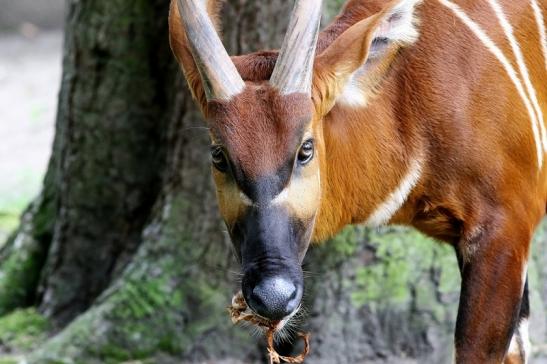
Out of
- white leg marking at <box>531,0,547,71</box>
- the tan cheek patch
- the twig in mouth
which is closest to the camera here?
the tan cheek patch

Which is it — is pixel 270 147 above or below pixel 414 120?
above

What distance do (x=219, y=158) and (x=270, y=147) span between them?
0.27m

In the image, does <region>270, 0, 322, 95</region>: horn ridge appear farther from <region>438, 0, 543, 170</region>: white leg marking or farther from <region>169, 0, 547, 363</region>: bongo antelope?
<region>438, 0, 543, 170</region>: white leg marking

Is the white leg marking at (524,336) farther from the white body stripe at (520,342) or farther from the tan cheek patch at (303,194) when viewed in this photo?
the tan cheek patch at (303,194)


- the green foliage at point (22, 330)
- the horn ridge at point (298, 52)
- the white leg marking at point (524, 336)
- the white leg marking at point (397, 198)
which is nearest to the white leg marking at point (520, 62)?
the white leg marking at point (397, 198)

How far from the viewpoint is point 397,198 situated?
17.1 ft

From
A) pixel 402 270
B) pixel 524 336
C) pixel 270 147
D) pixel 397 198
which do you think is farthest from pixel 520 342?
pixel 270 147

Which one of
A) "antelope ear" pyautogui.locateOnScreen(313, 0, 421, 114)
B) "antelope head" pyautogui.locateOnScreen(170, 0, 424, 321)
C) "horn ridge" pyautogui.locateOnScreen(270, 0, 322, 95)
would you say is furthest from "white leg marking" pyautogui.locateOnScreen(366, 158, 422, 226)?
"horn ridge" pyautogui.locateOnScreen(270, 0, 322, 95)

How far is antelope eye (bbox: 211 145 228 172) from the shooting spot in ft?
15.0

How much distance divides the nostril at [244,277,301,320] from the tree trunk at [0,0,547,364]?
204 centimetres

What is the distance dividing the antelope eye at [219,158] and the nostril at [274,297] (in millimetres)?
537

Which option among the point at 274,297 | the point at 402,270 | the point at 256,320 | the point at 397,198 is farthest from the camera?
the point at 402,270

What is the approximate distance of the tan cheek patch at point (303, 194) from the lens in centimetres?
448

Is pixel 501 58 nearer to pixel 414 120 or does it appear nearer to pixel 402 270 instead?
pixel 414 120
